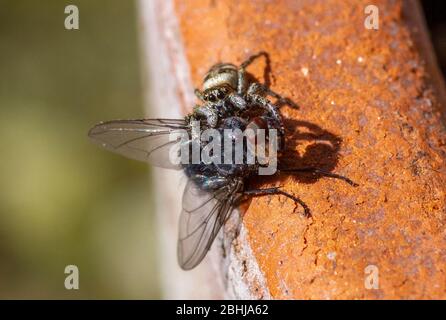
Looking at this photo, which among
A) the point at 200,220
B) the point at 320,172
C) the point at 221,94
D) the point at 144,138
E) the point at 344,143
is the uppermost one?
the point at 221,94

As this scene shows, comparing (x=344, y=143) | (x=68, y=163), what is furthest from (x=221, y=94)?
(x=68, y=163)

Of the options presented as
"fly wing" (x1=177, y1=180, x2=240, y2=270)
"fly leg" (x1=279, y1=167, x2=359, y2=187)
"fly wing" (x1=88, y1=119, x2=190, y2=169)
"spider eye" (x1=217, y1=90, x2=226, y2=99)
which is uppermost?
"spider eye" (x1=217, y1=90, x2=226, y2=99)

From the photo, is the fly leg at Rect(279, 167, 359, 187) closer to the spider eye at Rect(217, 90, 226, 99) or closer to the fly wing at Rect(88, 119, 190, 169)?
the spider eye at Rect(217, 90, 226, 99)

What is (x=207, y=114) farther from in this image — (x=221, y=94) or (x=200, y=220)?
(x=200, y=220)

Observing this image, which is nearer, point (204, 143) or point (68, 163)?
point (204, 143)

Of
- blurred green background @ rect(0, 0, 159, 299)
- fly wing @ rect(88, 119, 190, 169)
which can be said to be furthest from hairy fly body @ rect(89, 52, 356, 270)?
blurred green background @ rect(0, 0, 159, 299)

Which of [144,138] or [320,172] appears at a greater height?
[144,138]
